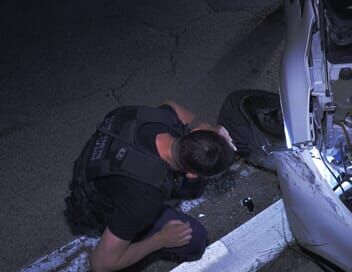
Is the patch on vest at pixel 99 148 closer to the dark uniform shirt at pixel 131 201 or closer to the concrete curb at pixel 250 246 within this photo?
the dark uniform shirt at pixel 131 201

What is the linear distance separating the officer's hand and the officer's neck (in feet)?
1.77

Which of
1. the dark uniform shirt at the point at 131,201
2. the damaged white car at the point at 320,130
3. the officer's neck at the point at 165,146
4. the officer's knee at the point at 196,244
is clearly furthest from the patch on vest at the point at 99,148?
the damaged white car at the point at 320,130

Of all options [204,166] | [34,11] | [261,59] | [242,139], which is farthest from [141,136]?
[34,11]

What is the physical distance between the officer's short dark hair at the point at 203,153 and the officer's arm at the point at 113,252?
1.63ft

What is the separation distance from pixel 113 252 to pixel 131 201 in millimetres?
311

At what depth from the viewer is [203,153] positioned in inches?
90.1

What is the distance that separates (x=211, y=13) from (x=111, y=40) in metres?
1.04

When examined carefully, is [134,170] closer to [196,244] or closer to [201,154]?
[201,154]

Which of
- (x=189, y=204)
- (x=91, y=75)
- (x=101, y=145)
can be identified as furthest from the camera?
(x=91, y=75)

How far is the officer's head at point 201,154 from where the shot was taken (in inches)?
90.0

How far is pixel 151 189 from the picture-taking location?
2367 millimetres

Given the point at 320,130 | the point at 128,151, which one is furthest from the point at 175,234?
the point at 320,130

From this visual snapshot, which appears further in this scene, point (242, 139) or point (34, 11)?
point (34, 11)

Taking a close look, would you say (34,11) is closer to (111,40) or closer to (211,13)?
(111,40)
